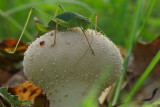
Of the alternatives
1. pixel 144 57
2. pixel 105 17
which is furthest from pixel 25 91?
pixel 105 17

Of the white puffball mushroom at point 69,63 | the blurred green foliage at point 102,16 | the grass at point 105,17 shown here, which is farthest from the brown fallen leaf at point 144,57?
the white puffball mushroom at point 69,63

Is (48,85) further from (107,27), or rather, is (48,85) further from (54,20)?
(107,27)

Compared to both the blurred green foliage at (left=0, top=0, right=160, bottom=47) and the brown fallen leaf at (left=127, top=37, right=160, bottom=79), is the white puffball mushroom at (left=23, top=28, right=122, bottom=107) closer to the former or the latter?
the brown fallen leaf at (left=127, top=37, right=160, bottom=79)

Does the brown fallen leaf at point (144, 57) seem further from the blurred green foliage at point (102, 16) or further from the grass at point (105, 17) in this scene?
the blurred green foliage at point (102, 16)

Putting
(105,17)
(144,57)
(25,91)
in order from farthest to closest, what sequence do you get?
(105,17) → (144,57) → (25,91)

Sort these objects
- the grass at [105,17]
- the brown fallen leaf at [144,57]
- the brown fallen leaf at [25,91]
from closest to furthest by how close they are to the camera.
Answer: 1. the brown fallen leaf at [25,91]
2. the brown fallen leaf at [144,57]
3. the grass at [105,17]

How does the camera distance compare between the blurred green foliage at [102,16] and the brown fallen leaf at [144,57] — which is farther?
the blurred green foliage at [102,16]

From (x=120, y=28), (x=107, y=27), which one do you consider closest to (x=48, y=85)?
(x=120, y=28)

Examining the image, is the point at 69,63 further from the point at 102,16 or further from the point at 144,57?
the point at 102,16
